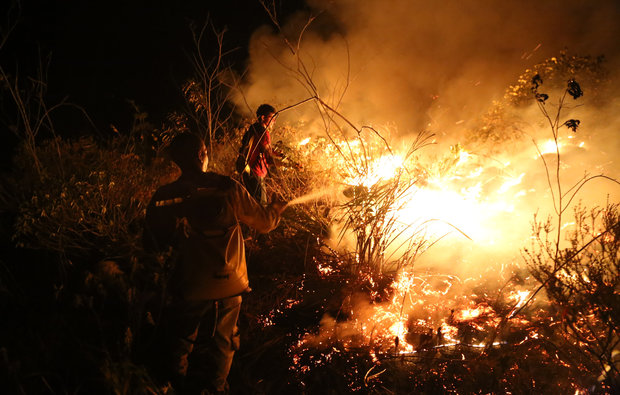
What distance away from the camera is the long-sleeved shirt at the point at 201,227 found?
2.21 m

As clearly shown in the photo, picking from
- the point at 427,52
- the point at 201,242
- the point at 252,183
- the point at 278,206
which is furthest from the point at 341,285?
the point at 427,52

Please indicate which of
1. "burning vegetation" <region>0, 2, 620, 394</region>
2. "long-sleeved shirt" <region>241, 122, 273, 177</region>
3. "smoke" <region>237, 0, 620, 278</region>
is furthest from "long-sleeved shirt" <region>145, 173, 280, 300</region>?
"smoke" <region>237, 0, 620, 278</region>

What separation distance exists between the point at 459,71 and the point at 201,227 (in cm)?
832

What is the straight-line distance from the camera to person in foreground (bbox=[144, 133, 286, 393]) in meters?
2.22

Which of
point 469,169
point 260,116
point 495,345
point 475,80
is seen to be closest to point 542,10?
point 475,80

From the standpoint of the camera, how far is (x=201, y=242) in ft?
7.42

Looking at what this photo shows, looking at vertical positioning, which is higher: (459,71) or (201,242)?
(459,71)

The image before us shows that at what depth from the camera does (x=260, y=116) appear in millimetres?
4289

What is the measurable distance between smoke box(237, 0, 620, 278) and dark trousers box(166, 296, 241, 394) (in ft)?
14.3

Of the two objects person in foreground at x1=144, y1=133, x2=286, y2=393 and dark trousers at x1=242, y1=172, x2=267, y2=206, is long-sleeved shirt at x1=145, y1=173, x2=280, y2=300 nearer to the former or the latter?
person in foreground at x1=144, y1=133, x2=286, y2=393

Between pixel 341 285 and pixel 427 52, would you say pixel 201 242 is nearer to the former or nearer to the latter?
pixel 341 285

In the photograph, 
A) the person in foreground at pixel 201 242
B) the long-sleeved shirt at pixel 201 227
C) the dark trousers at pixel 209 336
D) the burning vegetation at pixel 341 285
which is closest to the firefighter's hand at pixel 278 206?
the person in foreground at pixel 201 242

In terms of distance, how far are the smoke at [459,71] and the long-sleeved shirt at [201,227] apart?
4.12 meters

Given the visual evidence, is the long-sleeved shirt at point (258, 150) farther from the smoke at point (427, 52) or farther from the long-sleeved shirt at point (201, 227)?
the smoke at point (427, 52)
